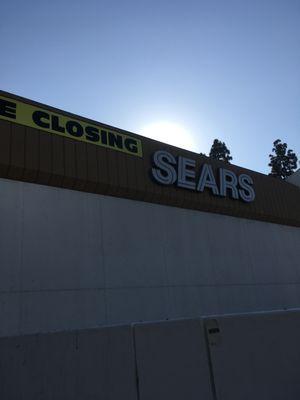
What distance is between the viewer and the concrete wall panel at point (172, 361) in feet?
16.7

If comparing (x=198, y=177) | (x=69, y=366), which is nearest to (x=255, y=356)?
(x=69, y=366)

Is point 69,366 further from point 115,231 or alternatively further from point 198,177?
point 198,177

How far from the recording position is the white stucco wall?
939cm

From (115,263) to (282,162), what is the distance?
42803 millimetres

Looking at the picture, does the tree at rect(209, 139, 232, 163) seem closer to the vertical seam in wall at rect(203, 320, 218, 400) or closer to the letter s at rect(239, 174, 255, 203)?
the letter s at rect(239, 174, 255, 203)

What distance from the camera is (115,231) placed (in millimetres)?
11602

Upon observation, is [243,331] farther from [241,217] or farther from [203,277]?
[241,217]

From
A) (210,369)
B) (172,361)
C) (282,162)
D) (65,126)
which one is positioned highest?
(282,162)

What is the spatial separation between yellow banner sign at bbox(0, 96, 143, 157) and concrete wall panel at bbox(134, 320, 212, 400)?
731cm

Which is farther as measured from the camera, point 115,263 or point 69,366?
point 115,263

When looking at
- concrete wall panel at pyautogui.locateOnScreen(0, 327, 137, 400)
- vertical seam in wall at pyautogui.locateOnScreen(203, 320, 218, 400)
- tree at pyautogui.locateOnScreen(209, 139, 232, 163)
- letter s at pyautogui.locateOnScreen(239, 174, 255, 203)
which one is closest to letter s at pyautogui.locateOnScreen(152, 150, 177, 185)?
letter s at pyautogui.locateOnScreen(239, 174, 255, 203)

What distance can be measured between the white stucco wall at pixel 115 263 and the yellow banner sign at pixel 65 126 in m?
1.76

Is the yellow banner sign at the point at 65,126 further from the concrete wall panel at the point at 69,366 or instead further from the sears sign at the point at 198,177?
the concrete wall panel at the point at 69,366

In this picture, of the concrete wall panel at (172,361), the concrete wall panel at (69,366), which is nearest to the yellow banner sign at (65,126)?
the concrete wall panel at (69,366)
